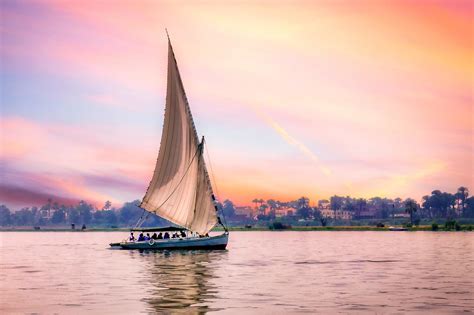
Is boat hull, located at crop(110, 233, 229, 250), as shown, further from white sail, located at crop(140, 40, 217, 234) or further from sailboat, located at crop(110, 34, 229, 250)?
white sail, located at crop(140, 40, 217, 234)

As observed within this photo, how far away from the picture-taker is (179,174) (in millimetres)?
103625

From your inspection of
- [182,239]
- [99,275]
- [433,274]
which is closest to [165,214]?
[182,239]

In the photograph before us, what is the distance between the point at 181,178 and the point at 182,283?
46550 mm

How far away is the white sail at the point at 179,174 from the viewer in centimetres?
10256

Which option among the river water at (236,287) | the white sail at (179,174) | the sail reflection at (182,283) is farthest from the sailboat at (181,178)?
the river water at (236,287)

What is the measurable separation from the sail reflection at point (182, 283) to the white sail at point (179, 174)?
1209 cm

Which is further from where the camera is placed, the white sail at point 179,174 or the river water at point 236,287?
the white sail at point 179,174

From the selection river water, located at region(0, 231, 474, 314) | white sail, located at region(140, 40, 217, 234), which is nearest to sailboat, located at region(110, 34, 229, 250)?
white sail, located at region(140, 40, 217, 234)

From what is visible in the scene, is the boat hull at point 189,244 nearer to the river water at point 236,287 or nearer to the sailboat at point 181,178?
the sailboat at point 181,178

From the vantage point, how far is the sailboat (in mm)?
102625

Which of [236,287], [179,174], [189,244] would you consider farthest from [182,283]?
[189,244]

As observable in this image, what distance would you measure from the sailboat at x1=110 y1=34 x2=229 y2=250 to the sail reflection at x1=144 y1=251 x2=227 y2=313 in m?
12.0

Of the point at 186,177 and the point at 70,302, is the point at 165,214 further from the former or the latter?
the point at 70,302

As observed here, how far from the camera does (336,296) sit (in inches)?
1946
